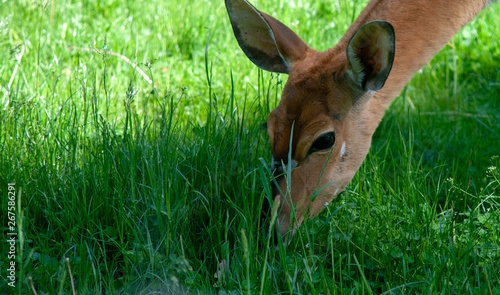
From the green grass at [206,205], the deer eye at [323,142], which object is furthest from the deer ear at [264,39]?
the deer eye at [323,142]

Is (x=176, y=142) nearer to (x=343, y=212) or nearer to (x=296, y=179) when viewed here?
(x=296, y=179)

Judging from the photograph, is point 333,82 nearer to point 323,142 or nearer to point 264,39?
point 323,142

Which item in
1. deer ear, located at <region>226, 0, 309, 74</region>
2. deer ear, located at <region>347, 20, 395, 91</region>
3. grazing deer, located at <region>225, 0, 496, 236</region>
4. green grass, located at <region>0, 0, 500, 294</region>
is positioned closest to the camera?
green grass, located at <region>0, 0, 500, 294</region>

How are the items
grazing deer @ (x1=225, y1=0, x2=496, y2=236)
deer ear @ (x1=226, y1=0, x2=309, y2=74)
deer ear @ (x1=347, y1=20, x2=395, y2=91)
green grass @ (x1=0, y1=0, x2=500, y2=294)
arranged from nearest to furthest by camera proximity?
green grass @ (x1=0, y1=0, x2=500, y2=294)
deer ear @ (x1=347, y1=20, x2=395, y2=91)
grazing deer @ (x1=225, y1=0, x2=496, y2=236)
deer ear @ (x1=226, y1=0, x2=309, y2=74)

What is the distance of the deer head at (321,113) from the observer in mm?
3154

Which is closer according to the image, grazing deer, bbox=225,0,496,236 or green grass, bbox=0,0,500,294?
green grass, bbox=0,0,500,294

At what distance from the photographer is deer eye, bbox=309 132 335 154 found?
322 centimetres

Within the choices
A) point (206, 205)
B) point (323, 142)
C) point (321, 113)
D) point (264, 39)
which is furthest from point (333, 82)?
point (206, 205)

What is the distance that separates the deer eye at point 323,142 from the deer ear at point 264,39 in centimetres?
65

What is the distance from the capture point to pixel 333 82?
3324 mm

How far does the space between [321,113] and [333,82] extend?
21 cm

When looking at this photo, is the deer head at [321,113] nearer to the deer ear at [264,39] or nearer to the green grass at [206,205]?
the deer ear at [264,39]

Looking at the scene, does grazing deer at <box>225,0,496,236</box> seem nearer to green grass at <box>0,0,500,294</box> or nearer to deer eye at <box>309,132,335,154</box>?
deer eye at <box>309,132,335,154</box>

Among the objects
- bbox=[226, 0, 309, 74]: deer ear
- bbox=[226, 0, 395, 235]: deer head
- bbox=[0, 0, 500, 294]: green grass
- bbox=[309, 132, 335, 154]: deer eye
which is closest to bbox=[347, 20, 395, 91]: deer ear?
bbox=[226, 0, 395, 235]: deer head
